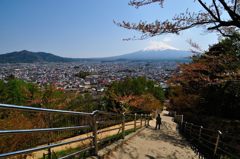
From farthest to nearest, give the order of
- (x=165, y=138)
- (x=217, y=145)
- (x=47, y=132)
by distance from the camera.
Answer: (x=165, y=138) → (x=217, y=145) → (x=47, y=132)

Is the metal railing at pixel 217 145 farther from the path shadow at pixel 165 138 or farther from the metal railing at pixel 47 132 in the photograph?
the metal railing at pixel 47 132

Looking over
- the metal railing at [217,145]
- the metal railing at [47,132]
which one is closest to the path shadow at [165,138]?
the metal railing at [217,145]

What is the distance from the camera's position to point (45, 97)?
2733 centimetres

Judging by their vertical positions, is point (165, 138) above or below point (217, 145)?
below

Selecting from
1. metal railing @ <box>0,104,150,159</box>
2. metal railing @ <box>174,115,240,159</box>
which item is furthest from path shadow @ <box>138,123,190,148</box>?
metal railing @ <box>0,104,150,159</box>

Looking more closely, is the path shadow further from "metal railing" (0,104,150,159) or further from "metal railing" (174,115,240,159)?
"metal railing" (0,104,150,159)

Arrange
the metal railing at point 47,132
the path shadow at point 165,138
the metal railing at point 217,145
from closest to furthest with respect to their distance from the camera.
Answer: the metal railing at point 47,132
the metal railing at point 217,145
the path shadow at point 165,138

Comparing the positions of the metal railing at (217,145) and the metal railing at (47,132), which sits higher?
the metal railing at (47,132)

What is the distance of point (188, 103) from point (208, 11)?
2451 centimetres

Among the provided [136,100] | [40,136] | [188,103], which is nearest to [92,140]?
[40,136]

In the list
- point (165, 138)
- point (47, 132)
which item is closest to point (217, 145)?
point (47, 132)

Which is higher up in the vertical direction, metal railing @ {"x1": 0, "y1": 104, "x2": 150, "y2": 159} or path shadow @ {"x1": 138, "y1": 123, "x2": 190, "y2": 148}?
metal railing @ {"x1": 0, "y1": 104, "x2": 150, "y2": 159}

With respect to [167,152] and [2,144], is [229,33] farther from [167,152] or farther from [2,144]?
[2,144]

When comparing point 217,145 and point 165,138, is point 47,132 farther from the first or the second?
point 165,138
